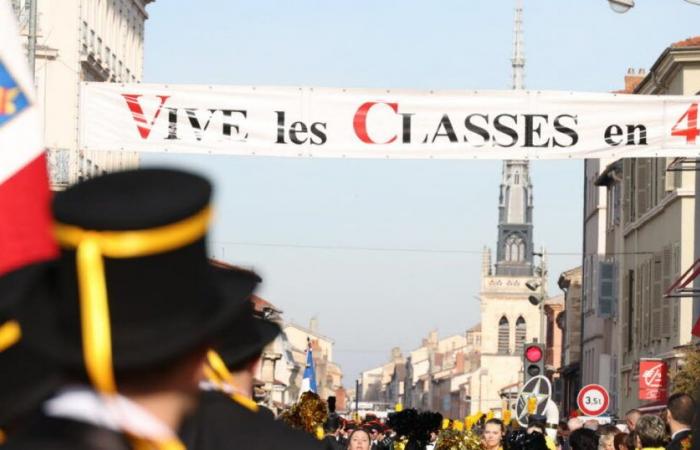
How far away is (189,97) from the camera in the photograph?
21.2m

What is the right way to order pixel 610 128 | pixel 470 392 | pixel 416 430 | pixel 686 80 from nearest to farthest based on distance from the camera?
pixel 610 128
pixel 416 430
pixel 686 80
pixel 470 392

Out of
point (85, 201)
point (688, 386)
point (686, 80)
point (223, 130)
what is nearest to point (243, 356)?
point (85, 201)

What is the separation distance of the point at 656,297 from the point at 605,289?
10.3 m

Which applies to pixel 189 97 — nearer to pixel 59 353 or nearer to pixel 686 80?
pixel 59 353

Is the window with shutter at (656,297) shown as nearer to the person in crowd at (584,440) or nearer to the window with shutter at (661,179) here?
the window with shutter at (661,179)

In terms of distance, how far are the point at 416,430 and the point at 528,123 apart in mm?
3782

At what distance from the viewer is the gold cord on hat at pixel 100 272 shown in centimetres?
275

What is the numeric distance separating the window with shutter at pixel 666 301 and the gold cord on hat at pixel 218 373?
138 feet

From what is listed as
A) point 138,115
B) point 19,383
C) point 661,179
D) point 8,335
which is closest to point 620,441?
point 138,115

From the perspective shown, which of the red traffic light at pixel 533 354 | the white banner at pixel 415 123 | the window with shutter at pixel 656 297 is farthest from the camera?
the window with shutter at pixel 656 297

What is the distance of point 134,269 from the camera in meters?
2.84

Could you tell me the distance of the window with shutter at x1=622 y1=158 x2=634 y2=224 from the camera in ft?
183

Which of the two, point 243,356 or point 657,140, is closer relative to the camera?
point 243,356

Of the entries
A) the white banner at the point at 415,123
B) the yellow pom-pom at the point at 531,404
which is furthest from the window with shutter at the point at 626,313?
the white banner at the point at 415,123
